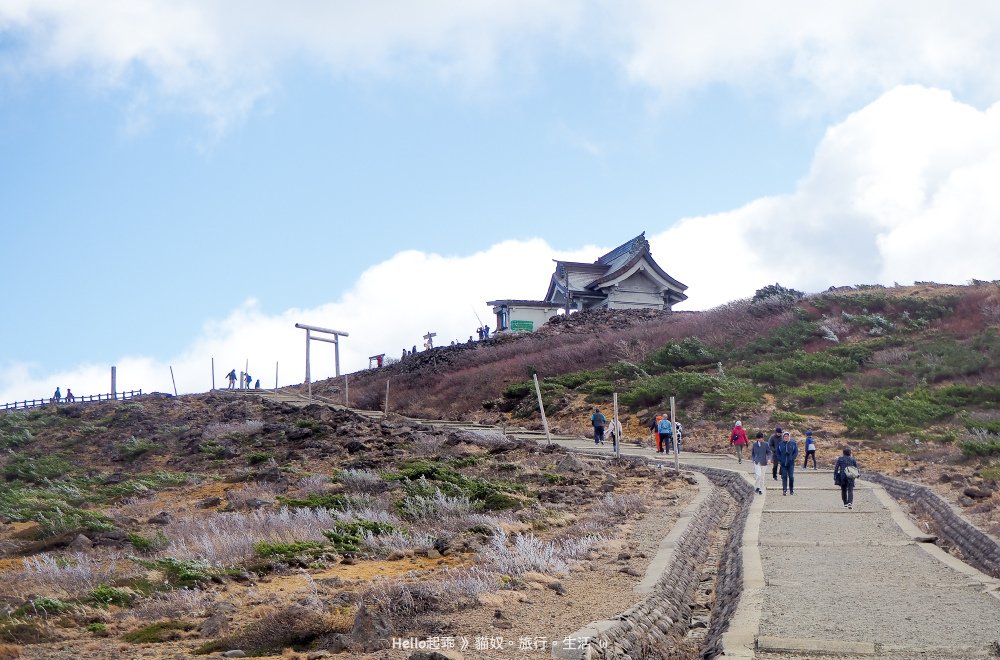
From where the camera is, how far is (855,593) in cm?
1057

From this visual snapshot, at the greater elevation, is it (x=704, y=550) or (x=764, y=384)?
(x=764, y=384)

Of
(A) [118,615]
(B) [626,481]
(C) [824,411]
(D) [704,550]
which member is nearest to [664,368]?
(C) [824,411]

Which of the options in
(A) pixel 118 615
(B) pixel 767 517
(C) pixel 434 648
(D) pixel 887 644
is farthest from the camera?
(B) pixel 767 517

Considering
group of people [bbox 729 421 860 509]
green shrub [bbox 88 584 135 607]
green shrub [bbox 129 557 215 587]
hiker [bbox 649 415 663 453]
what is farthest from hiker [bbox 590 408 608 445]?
green shrub [bbox 88 584 135 607]

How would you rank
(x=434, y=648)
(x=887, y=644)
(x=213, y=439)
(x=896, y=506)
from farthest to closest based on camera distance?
1. (x=213, y=439)
2. (x=896, y=506)
3. (x=887, y=644)
4. (x=434, y=648)

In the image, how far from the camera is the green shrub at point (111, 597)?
Result: 11086 millimetres

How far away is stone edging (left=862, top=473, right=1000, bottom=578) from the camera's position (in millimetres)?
12445

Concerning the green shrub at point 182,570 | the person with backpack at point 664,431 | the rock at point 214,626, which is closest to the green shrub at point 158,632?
the rock at point 214,626

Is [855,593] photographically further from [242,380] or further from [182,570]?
[242,380]

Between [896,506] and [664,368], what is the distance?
24.5 meters

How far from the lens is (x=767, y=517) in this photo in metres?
16.5

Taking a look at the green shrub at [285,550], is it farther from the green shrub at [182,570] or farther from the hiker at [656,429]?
the hiker at [656,429]

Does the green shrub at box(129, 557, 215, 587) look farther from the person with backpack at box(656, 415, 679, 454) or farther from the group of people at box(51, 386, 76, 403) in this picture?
the group of people at box(51, 386, 76, 403)

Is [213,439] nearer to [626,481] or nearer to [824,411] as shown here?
[626,481]
